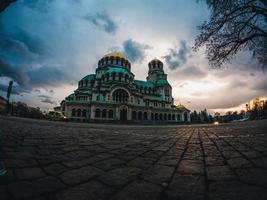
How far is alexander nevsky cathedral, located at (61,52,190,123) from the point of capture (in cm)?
4531

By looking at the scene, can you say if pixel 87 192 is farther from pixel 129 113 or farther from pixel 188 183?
pixel 129 113

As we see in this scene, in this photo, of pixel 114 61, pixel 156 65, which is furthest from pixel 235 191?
pixel 156 65

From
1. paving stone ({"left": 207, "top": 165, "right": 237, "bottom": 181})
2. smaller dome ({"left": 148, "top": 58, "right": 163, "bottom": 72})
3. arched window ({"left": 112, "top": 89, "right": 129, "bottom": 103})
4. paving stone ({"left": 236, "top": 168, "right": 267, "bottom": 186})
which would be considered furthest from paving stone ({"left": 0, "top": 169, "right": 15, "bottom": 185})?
smaller dome ({"left": 148, "top": 58, "right": 163, "bottom": 72})

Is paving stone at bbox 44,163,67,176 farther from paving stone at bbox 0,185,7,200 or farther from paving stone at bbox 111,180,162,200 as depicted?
paving stone at bbox 111,180,162,200

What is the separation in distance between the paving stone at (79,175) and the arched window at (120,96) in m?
47.3

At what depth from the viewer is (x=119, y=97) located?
49.8 m

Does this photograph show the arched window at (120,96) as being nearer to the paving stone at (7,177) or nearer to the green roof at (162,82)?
the green roof at (162,82)

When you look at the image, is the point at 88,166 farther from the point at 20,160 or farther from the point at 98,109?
the point at 98,109

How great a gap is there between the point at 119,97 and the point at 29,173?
4818 centimetres

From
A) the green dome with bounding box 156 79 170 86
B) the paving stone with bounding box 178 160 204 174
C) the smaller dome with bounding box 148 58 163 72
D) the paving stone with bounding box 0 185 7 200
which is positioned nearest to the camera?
the paving stone with bounding box 0 185 7 200

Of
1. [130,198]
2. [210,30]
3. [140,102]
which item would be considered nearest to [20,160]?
[130,198]

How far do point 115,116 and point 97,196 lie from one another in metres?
45.1

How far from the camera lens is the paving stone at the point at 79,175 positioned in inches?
64.1

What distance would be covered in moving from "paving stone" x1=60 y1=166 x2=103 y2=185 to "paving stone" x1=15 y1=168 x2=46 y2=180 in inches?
9.7
